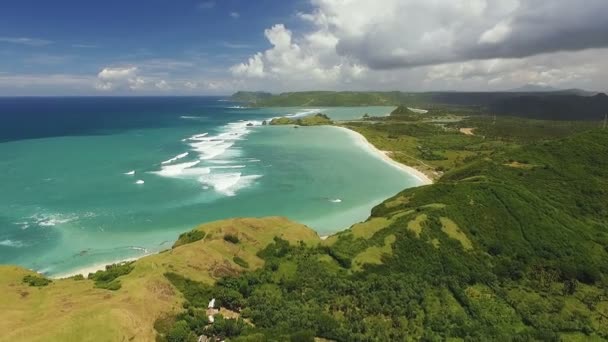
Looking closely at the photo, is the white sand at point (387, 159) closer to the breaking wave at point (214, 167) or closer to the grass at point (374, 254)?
the breaking wave at point (214, 167)

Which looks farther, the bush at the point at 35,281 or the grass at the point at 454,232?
the grass at the point at 454,232

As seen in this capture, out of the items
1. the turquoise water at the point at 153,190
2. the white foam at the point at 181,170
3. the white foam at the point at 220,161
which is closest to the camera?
the turquoise water at the point at 153,190

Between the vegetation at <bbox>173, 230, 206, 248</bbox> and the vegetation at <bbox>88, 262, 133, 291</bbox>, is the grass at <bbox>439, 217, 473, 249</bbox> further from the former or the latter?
the vegetation at <bbox>88, 262, 133, 291</bbox>

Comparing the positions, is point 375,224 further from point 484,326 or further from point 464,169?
point 464,169

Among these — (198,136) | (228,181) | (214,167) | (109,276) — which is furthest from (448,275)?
(198,136)

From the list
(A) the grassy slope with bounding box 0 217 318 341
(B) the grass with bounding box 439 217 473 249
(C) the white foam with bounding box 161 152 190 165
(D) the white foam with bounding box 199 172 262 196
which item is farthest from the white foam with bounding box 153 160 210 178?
(B) the grass with bounding box 439 217 473 249

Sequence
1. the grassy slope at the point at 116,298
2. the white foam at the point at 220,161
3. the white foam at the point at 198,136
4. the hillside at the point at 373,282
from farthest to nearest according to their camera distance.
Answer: the white foam at the point at 198,136 → the white foam at the point at 220,161 → the hillside at the point at 373,282 → the grassy slope at the point at 116,298

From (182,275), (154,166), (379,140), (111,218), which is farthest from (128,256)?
(379,140)

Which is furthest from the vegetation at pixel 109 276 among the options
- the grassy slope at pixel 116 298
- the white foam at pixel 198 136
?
the white foam at pixel 198 136
